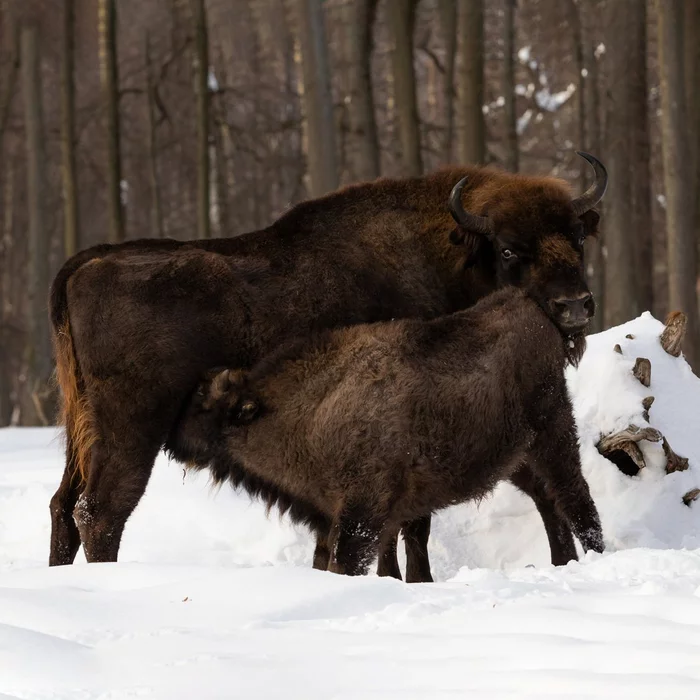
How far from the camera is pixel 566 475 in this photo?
20.6 feet

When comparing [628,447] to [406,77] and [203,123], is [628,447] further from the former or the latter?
[203,123]

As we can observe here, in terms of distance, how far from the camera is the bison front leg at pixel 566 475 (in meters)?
6.23

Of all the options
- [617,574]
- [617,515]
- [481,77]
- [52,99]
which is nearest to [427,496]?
[617,574]

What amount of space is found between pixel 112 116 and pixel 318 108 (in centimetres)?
532

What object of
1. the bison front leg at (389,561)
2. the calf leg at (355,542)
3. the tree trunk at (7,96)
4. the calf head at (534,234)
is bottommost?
the bison front leg at (389,561)

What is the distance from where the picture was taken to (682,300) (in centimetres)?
1340

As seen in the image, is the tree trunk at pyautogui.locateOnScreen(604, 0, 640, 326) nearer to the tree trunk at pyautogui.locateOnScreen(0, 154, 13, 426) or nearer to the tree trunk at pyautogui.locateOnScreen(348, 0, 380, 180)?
the tree trunk at pyautogui.locateOnScreen(348, 0, 380, 180)

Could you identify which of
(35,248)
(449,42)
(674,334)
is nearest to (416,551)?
(674,334)

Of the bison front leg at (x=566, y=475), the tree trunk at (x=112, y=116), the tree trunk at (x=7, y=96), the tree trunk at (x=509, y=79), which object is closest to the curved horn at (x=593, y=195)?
the bison front leg at (x=566, y=475)

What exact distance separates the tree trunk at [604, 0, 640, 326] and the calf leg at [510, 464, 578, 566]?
22.1 ft

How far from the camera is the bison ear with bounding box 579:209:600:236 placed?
716 centimetres

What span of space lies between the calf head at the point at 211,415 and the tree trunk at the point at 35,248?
13091 millimetres

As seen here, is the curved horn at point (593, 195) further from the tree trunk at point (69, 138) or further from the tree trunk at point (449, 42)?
the tree trunk at point (449, 42)

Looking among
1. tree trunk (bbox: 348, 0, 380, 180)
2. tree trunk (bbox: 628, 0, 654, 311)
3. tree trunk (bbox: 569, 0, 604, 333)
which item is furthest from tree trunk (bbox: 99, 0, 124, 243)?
tree trunk (bbox: 569, 0, 604, 333)
